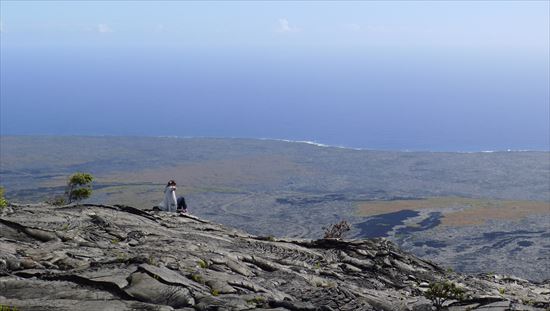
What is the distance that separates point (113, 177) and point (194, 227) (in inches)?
6033

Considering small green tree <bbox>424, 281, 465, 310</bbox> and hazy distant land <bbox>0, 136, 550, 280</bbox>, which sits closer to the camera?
small green tree <bbox>424, 281, 465, 310</bbox>

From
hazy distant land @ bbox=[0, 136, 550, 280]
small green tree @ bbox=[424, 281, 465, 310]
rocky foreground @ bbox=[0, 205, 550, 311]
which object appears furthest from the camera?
hazy distant land @ bbox=[0, 136, 550, 280]

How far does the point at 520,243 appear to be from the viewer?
110500mm

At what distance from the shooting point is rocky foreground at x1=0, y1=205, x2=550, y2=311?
1966 cm

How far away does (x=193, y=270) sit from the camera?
75.2 feet

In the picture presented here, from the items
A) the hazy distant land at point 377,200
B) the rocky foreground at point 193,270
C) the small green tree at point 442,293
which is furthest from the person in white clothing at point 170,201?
the hazy distant land at point 377,200

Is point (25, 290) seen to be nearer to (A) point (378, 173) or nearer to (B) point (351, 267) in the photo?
(B) point (351, 267)

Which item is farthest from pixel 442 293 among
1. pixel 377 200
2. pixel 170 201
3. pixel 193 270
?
pixel 377 200

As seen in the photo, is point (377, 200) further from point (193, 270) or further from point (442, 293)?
point (193, 270)

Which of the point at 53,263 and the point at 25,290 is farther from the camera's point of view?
the point at 53,263

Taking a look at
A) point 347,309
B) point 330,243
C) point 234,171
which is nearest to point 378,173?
point 234,171

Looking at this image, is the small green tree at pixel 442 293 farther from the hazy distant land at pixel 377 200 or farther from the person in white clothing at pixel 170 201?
the hazy distant land at pixel 377 200

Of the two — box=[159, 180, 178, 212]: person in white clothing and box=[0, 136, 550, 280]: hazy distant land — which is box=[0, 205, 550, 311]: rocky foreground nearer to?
box=[159, 180, 178, 212]: person in white clothing

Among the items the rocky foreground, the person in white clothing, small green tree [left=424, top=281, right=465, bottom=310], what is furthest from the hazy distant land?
small green tree [left=424, top=281, right=465, bottom=310]
